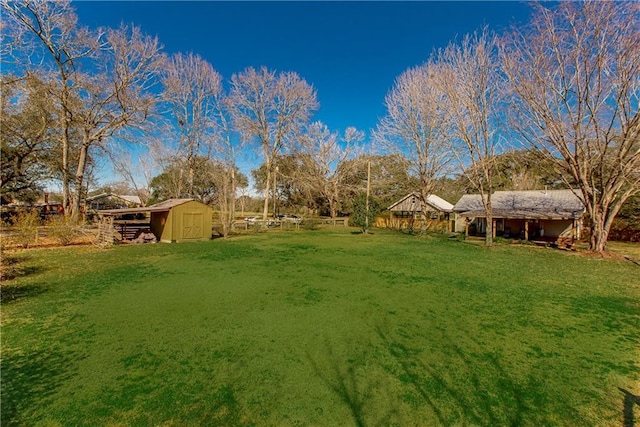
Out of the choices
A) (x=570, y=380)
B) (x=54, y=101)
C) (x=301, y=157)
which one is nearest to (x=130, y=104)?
(x=54, y=101)

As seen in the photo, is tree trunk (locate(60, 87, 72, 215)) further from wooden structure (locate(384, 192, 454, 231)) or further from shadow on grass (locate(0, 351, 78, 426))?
wooden structure (locate(384, 192, 454, 231))

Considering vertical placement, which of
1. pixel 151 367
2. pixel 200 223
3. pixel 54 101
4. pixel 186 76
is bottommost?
pixel 151 367

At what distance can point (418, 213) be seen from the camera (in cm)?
3059

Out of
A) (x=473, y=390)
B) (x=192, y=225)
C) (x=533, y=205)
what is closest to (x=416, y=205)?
(x=533, y=205)

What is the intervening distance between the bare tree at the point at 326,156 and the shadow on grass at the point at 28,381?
3244 cm

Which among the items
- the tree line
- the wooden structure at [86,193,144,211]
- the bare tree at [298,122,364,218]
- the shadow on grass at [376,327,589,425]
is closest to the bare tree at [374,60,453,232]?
the tree line

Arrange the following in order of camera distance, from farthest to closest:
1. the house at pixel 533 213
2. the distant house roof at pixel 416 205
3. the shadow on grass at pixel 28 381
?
1. the distant house roof at pixel 416 205
2. the house at pixel 533 213
3. the shadow on grass at pixel 28 381

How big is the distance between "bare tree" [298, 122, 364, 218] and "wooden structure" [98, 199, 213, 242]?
1903 centimetres

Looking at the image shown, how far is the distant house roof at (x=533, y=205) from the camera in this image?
65.8 ft

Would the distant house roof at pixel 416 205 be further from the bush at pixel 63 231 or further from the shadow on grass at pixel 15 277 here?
the shadow on grass at pixel 15 277

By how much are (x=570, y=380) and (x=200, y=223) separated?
18.3m

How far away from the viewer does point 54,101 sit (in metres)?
18.2

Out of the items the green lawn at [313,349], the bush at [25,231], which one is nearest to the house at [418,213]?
the green lawn at [313,349]

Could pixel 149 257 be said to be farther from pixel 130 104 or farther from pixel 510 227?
pixel 510 227
